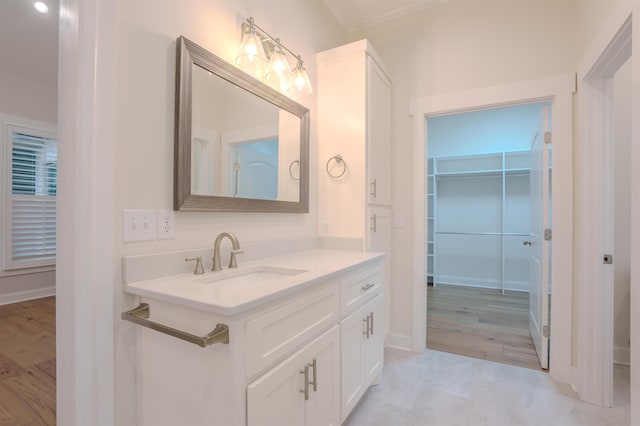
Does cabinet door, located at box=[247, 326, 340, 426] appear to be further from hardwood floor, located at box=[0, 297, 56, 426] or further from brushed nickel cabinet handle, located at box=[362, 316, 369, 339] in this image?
hardwood floor, located at box=[0, 297, 56, 426]

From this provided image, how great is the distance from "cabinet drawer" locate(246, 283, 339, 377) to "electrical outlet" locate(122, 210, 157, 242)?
0.56m

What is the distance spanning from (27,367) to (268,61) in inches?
104

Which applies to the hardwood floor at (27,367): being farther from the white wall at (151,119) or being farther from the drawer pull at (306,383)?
the drawer pull at (306,383)

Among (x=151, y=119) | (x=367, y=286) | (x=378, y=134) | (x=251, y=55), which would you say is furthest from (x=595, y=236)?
(x=151, y=119)

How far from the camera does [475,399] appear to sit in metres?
1.81

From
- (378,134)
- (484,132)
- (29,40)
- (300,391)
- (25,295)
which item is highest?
(29,40)

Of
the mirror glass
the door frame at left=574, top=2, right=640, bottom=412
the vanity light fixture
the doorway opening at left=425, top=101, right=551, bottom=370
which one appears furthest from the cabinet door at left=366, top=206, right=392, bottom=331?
the door frame at left=574, top=2, right=640, bottom=412

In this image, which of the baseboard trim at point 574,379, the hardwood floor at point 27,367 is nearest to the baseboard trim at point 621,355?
the baseboard trim at point 574,379

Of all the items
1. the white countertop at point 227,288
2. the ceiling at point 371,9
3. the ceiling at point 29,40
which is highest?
the ceiling at point 371,9

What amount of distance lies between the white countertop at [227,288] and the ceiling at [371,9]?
2.16 m

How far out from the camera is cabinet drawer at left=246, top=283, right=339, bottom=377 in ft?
3.04

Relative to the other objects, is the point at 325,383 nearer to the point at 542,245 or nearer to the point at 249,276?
the point at 249,276

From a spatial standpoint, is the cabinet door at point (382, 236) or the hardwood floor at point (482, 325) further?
the hardwood floor at point (482, 325)

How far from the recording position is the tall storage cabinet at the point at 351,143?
6.98 ft
